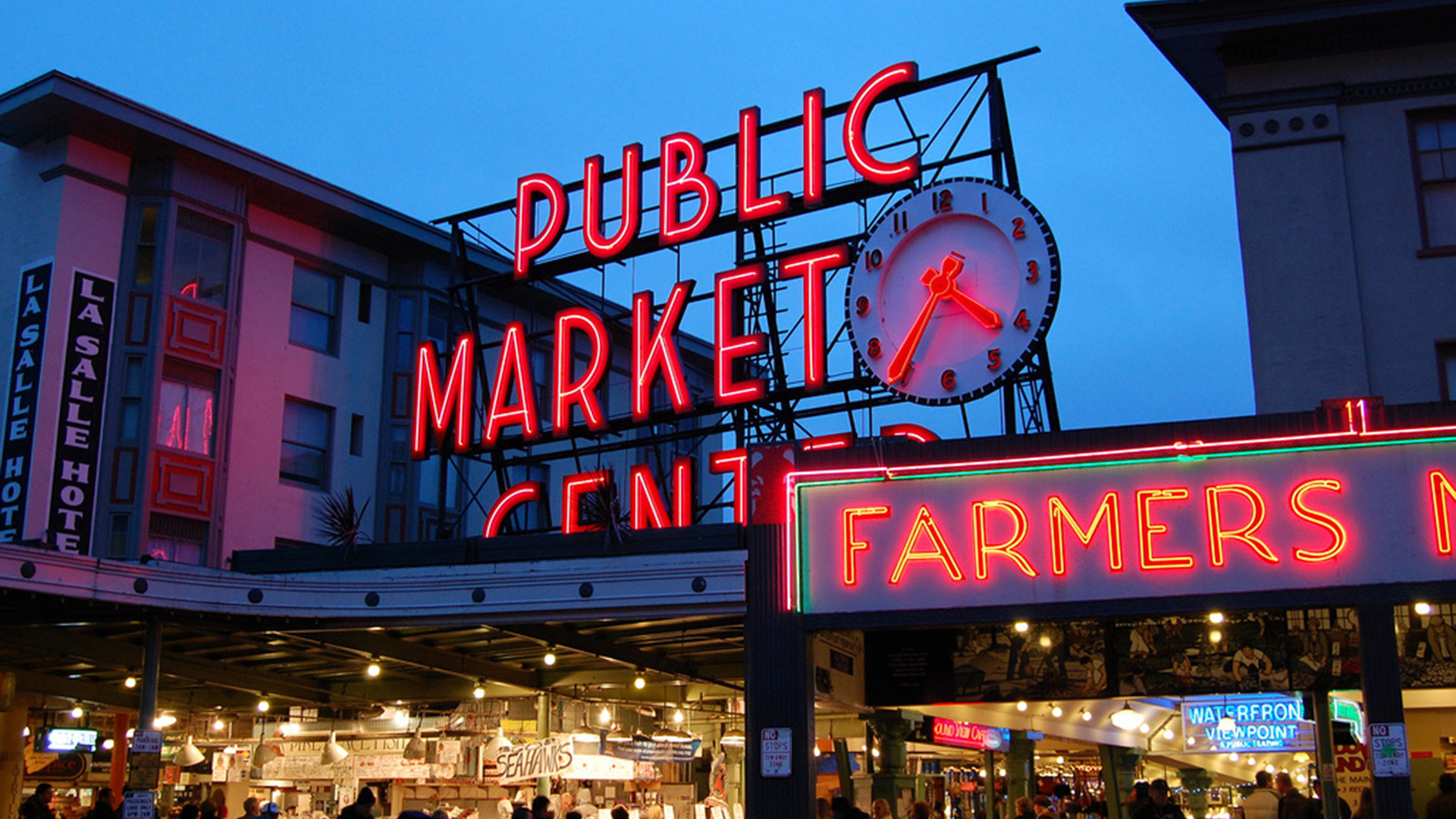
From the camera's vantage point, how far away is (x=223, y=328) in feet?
104

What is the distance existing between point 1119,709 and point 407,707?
13880mm

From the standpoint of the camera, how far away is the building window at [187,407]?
30328 mm

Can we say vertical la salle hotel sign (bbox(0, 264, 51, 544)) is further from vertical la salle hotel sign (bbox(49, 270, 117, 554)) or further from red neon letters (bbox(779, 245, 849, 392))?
red neon letters (bbox(779, 245, 849, 392))

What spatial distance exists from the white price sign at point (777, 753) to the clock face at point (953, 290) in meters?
11.1

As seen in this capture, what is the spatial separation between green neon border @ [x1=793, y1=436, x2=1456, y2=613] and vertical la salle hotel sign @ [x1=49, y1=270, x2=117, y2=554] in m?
18.5

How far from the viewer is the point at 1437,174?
1867 cm

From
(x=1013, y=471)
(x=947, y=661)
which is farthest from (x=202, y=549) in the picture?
(x=1013, y=471)

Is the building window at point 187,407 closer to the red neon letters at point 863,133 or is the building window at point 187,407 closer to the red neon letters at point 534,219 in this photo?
the red neon letters at point 534,219

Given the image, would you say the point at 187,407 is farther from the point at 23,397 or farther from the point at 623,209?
the point at 623,209

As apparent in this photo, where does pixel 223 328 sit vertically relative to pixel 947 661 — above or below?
above

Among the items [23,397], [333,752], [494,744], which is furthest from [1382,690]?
[23,397]

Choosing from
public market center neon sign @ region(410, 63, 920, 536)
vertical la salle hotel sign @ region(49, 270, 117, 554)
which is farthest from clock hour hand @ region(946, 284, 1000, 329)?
vertical la salle hotel sign @ region(49, 270, 117, 554)

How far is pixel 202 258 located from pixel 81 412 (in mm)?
4717

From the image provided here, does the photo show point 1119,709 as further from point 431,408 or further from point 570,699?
point 431,408
